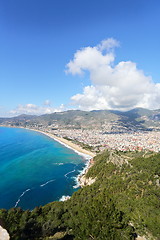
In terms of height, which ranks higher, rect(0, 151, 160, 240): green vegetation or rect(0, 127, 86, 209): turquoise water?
rect(0, 151, 160, 240): green vegetation

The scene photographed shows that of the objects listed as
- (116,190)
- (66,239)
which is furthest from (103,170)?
(66,239)

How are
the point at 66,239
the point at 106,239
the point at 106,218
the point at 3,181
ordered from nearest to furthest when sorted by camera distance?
the point at 106,239 < the point at 106,218 < the point at 66,239 < the point at 3,181

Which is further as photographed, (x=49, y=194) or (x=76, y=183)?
(x=76, y=183)

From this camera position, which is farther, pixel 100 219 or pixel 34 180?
pixel 34 180

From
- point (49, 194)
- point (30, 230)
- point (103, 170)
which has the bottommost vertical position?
point (49, 194)

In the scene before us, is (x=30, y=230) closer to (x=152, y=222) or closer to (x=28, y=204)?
(x=152, y=222)

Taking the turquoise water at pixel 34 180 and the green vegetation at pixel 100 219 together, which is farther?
the turquoise water at pixel 34 180

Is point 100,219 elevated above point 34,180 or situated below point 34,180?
above

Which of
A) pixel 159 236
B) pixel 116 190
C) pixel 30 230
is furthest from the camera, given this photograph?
pixel 116 190

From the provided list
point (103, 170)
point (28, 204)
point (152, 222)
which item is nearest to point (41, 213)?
point (28, 204)

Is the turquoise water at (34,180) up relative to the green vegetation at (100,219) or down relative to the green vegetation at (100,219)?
down

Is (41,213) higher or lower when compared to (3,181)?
higher
